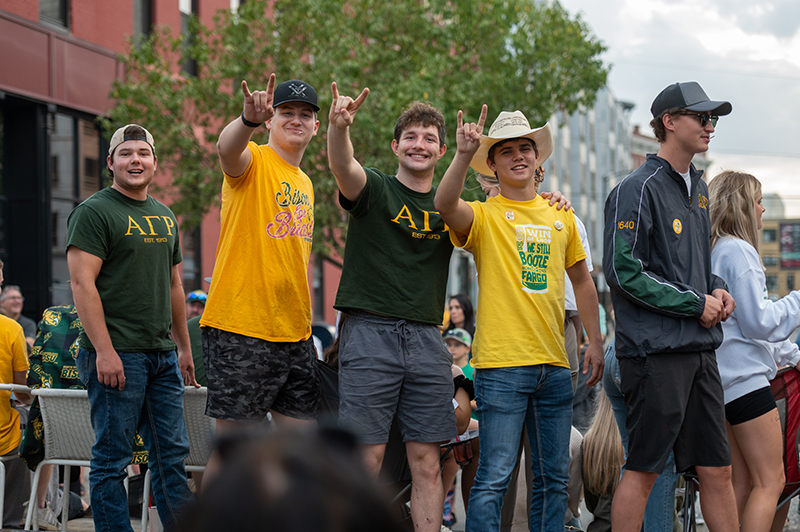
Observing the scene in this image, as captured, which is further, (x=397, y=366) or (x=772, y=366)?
(x=772, y=366)

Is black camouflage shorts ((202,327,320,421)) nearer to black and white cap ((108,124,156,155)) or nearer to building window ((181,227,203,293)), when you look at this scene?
black and white cap ((108,124,156,155))

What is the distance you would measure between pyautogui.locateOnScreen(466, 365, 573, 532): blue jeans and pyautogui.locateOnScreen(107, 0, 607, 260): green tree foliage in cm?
1099

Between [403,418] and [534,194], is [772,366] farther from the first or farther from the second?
[403,418]

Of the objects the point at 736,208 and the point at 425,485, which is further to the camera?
the point at 736,208

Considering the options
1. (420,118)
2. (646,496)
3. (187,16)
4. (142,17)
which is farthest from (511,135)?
(187,16)

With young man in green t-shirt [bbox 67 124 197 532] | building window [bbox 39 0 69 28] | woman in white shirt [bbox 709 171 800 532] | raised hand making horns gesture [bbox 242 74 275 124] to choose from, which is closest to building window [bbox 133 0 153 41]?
building window [bbox 39 0 69 28]

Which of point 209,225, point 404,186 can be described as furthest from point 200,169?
point 404,186

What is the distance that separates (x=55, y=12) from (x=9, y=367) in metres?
10.6

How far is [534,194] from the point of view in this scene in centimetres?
425

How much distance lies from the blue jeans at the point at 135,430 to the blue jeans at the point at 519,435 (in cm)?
149

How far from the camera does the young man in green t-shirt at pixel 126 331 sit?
409 centimetres

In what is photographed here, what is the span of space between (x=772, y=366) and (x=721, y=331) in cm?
52

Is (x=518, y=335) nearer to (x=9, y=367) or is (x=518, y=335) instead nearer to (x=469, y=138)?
(x=469, y=138)

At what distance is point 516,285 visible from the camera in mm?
3967
